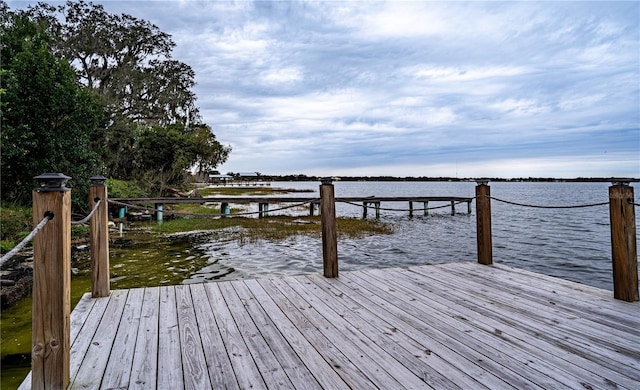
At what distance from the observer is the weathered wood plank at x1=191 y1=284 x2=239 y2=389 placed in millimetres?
1999

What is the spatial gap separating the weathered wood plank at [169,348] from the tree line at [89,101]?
8142 mm

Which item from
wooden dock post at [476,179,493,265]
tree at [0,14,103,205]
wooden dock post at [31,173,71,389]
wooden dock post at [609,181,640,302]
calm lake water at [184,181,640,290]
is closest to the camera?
wooden dock post at [31,173,71,389]

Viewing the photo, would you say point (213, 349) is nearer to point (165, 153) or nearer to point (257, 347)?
point (257, 347)

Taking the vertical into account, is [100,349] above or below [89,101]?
below

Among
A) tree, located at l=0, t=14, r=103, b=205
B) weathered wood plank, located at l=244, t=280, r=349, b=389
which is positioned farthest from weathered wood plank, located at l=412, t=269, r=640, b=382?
tree, located at l=0, t=14, r=103, b=205

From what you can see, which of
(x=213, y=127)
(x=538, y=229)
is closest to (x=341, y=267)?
(x=538, y=229)

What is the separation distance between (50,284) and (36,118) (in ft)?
43.2

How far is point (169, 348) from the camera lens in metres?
2.45

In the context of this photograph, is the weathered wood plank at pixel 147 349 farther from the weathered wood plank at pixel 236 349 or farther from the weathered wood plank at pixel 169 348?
the weathered wood plank at pixel 236 349

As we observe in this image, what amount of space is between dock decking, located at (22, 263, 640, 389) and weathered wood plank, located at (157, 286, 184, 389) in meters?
0.01

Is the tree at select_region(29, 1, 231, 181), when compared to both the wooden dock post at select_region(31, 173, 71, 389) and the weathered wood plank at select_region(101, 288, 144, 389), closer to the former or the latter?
the weathered wood plank at select_region(101, 288, 144, 389)

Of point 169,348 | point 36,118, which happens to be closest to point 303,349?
point 169,348

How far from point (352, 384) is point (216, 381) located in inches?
30.3

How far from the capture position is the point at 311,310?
3.28m
